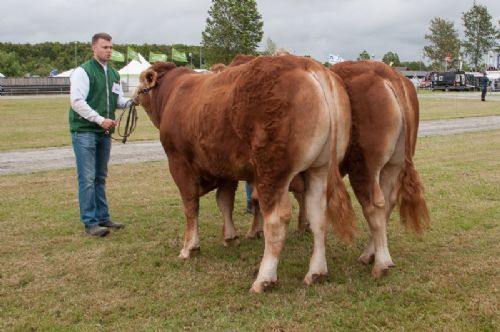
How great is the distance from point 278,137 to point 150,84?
255cm

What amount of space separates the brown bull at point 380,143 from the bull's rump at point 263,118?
479 millimetres

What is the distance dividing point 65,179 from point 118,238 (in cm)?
431

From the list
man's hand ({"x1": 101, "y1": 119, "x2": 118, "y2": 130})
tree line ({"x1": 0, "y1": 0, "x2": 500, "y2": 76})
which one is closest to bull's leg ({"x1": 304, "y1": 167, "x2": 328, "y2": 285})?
man's hand ({"x1": 101, "y1": 119, "x2": 118, "y2": 130})

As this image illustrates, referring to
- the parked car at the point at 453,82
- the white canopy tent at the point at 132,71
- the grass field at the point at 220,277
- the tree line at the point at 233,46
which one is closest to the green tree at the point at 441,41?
the tree line at the point at 233,46

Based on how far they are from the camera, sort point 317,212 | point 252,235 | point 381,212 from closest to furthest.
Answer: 1. point 317,212
2. point 381,212
3. point 252,235

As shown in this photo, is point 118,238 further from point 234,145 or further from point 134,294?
point 234,145

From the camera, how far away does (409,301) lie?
14.4 feet

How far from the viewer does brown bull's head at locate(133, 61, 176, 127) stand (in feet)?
20.9

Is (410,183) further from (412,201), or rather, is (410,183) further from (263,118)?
(263,118)

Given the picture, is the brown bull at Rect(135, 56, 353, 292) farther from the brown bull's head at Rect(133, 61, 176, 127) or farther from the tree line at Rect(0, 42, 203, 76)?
the tree line at Rect(0, 42, 203, 76)

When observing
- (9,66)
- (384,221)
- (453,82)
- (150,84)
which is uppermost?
(9,66)

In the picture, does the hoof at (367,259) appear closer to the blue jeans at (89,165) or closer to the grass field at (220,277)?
the grass field at (220,277)

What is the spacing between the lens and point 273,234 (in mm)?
4621

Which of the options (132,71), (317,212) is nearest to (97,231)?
(317,212)
